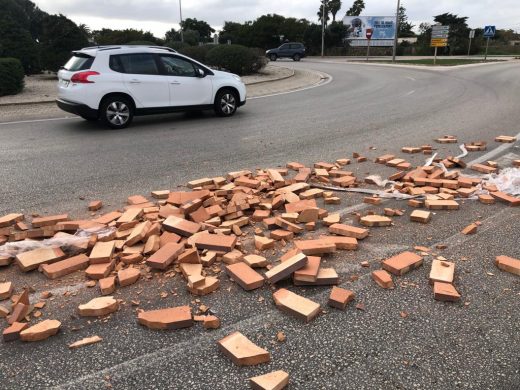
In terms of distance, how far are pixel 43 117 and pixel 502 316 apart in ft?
40.1

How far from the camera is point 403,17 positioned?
10750cm

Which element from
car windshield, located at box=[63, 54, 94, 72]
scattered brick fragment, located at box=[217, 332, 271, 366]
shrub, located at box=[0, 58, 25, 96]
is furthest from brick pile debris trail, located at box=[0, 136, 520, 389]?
shrub, located at box=[0, 58, 25, 96]

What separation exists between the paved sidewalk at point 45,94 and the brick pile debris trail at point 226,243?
28.9 ft

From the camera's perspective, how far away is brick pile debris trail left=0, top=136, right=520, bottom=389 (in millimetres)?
3131

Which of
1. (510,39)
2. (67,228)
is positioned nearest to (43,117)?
(67,228)

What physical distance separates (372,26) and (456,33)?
48.1 feet

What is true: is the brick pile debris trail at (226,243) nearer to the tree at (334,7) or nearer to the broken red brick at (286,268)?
the broken red brick at (286,268)

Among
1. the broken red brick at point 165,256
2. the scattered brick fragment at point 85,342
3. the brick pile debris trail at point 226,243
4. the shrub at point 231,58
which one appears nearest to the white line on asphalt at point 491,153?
the brick pile debris trail at point 226,243

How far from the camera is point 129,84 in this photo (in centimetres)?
1009

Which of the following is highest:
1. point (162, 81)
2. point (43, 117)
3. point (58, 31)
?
point (58, 31)

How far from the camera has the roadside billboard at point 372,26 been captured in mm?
76562

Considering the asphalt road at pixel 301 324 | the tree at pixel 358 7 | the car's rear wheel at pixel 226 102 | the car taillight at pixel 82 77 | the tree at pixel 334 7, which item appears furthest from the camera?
the tree at pixel 358 7

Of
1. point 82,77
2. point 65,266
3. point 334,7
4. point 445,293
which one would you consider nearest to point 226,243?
point 65,266

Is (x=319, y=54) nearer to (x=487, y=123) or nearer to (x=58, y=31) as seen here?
(x=58, y=31)
